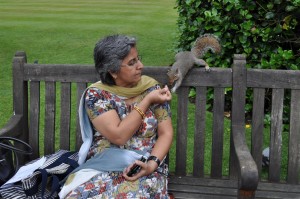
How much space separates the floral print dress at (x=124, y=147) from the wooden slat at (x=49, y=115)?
0.47 m

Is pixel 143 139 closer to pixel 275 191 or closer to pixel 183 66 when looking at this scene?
pixel 183 66

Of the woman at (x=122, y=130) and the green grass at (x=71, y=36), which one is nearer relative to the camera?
the woman at (x=122, y=130)

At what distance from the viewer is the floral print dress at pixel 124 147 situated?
2641 millimetres

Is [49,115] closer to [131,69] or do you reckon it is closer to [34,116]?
[34,116]

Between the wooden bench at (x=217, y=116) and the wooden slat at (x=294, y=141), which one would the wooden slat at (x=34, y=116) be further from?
the wooden slat at (x=294, y=141)

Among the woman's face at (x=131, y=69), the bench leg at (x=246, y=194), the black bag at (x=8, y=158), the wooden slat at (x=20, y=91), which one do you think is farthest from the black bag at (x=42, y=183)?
the bench leg at (x=246, y=194)

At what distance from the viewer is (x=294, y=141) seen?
3039 millimetres

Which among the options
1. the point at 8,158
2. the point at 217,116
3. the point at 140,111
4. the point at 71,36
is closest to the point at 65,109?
the point at 8,158

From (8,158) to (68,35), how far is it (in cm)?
964

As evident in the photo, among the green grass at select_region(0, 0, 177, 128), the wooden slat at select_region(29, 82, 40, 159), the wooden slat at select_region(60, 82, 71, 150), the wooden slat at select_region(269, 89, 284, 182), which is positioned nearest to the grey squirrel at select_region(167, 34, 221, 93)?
the wooden slat at select_region(269, 89, 284, 182)

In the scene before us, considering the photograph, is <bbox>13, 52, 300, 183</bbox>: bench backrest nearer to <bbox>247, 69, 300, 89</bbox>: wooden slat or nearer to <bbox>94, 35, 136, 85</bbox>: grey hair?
<bbox>247, 69, 300, 89</bbox>: wooden slat

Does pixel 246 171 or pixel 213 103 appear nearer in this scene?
pixel 246 171

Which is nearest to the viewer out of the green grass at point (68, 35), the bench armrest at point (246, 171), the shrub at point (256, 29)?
the bench armrest at point (246, 171)

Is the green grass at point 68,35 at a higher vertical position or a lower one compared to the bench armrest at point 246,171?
lower
